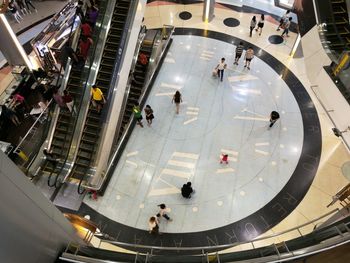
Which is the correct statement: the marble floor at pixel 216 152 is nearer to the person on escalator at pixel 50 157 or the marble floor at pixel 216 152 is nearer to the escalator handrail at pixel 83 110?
the escalator handrail at pixel 83 110

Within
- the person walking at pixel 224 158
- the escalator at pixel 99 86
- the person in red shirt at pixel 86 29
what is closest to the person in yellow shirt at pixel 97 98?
the escalator at pixel 99 86

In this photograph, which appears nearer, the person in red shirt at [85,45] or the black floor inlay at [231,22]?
the person in red shirt at [85,45]

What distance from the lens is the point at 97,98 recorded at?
10172 mm

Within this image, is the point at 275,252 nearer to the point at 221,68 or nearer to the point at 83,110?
the point at 83,110

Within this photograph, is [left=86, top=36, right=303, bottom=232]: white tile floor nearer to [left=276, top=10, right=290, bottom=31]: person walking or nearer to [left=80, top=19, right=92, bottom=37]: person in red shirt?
[left=276, top=10, right=290, bottom=31]: person walking

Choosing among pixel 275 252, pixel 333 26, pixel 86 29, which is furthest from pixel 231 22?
pixel 275 252

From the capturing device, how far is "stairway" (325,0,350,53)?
1065 centimetres

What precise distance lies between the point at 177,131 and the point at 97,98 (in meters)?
3.53

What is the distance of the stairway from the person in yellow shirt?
8465mm

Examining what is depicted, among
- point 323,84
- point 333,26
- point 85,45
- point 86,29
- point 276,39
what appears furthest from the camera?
point 276,39

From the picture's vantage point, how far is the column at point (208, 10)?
15852 mm

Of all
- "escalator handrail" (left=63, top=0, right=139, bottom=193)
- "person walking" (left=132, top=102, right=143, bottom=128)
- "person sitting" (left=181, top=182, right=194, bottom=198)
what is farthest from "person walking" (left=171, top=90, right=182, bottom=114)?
"person sitting" (left=181, top=182, right=194, bottom=198)

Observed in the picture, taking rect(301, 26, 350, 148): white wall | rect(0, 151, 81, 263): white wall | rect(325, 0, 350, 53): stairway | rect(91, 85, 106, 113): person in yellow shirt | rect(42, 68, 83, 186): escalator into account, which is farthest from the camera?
rect(325, 0, 350, 53): stairway

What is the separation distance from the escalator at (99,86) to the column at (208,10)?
5.22m
